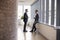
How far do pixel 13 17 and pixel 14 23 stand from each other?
0.76 feet

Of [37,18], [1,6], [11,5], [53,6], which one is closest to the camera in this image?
[1,6]

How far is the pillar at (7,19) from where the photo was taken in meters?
4.67

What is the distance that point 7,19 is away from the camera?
189 inches

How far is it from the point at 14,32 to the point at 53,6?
2.40 meters

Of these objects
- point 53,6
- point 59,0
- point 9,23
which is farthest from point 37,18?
point 9,23

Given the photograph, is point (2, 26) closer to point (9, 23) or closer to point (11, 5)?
point (9, 23)

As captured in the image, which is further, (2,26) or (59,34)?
(59,34)

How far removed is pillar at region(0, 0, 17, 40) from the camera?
4668mm

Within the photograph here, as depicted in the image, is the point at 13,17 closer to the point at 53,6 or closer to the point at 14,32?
the point at 14,32

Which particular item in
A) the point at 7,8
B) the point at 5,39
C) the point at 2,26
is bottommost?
the point at 5,39

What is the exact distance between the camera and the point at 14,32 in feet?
17.1

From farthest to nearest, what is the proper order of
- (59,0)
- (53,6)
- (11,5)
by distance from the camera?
(53,6) → (59,0) → (11,5)

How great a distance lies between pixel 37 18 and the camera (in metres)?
10.1

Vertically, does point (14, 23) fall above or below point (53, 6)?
below
